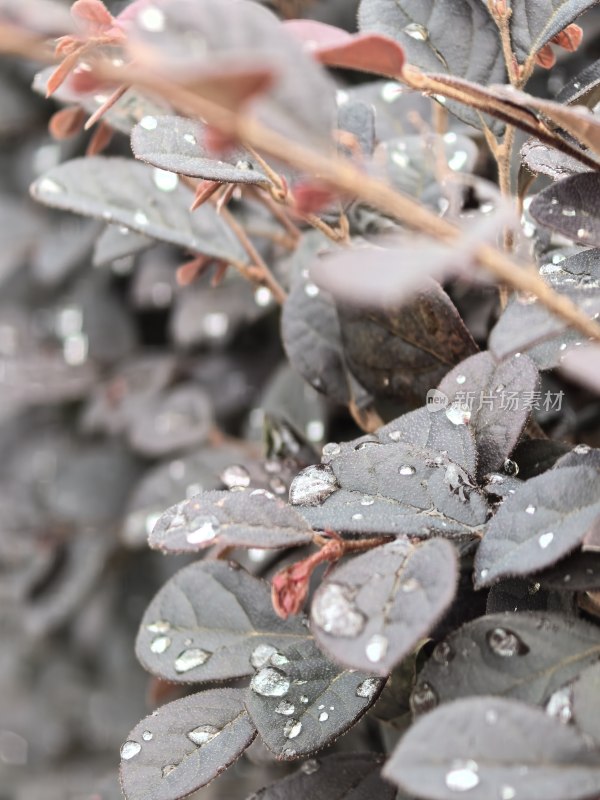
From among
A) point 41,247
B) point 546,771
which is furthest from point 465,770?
point 41,247

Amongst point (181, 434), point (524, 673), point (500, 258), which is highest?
point (500, 258)

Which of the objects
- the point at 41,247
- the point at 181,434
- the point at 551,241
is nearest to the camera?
the point at 551,241

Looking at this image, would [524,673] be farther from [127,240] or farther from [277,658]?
[127,240]

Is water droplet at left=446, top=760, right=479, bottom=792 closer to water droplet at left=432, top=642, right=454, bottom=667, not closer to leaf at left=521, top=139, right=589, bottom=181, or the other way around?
water droplet at left=432, top=642, right=454, bottom=667

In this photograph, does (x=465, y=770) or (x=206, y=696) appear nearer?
(x=465, y=770)

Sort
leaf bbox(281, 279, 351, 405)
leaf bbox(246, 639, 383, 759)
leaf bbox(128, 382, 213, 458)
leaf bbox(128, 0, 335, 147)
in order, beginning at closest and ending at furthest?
leaf bbox(128, 0, 335, 147) < leaf bbox(246, 639, 383, 759) < leaf bbox(281, 279, 351, 405) < leaf bbox(128, 382, 213, 458)

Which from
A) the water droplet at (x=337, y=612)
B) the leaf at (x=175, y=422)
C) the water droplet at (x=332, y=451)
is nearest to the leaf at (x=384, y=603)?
the water droplet at (x=337, y=612)

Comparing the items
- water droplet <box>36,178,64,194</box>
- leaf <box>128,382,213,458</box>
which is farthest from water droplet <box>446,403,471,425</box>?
leaf <box>128,382,213,458</box>
